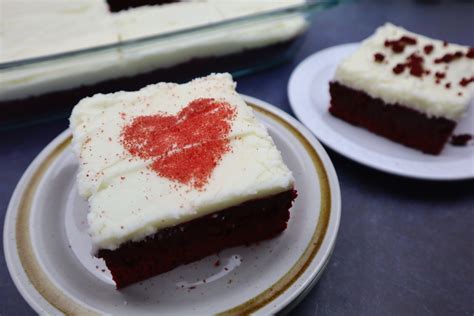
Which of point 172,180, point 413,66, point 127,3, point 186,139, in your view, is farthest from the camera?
point 127,3

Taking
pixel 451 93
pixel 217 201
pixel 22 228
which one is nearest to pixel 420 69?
pixel 451 93

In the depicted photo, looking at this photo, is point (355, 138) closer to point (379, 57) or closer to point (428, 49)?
point (379, 57)

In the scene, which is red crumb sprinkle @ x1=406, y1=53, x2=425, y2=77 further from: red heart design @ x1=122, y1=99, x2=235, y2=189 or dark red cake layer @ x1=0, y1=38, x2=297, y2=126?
red heart design @ x1=122, y1=99, x2=235, y2=189

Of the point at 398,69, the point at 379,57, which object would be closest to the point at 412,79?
the point at 398,69

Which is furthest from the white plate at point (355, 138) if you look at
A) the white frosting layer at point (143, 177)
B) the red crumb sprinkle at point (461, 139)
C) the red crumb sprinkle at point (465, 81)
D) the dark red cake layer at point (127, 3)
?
the dark red cake layer at point (127, 3)

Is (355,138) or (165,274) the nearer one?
(165,274)

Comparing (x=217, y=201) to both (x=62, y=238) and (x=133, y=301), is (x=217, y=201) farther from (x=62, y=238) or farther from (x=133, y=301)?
(x=62, y=238)

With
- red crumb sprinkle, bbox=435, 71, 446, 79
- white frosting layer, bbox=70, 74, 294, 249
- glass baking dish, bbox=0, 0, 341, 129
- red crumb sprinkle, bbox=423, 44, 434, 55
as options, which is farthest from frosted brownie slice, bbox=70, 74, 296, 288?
red crumb sprinkle, bbox=423, 44, 434, 55
